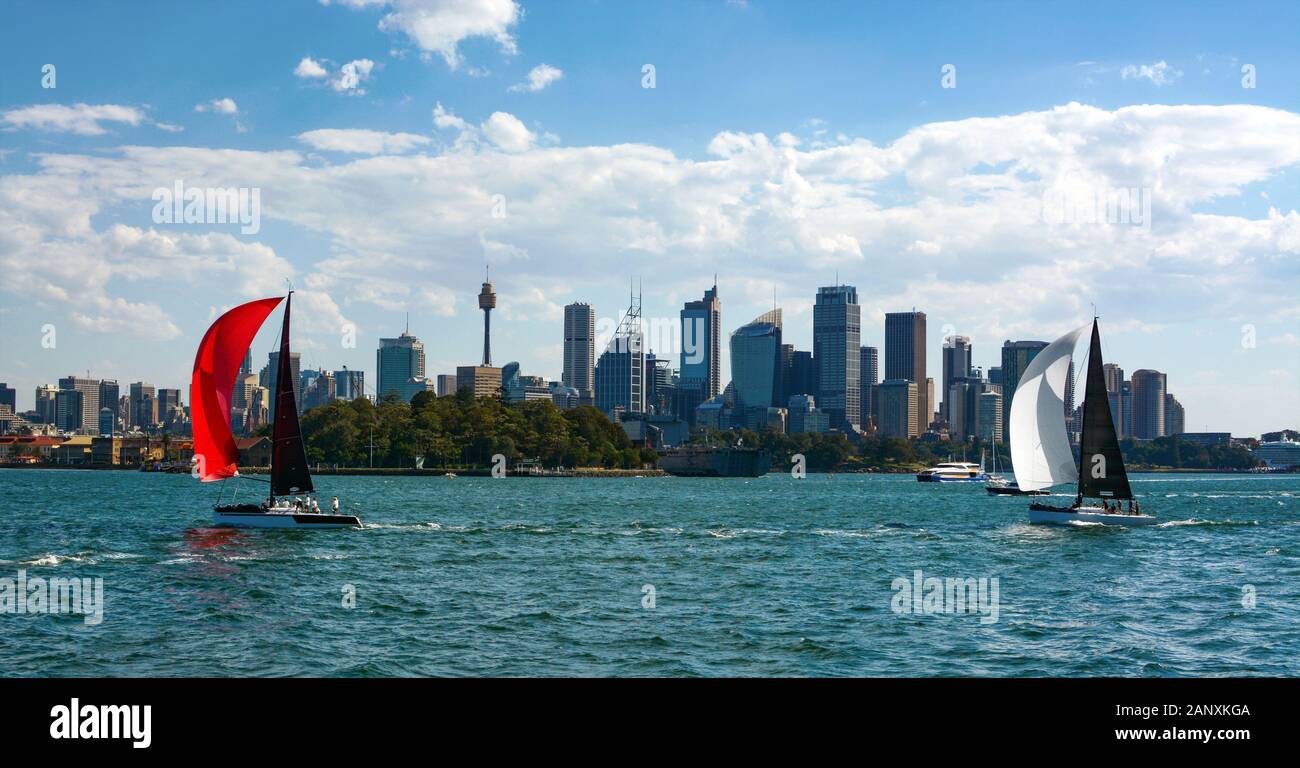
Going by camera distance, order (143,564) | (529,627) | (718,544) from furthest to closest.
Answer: (718,544)
(143,564)
(529,627)

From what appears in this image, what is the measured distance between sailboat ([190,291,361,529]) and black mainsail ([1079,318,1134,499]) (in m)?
39.8

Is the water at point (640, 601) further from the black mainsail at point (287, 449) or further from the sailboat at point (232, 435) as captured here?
the black mainsail at point (287, 449)

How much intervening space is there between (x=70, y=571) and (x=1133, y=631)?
1306 inches

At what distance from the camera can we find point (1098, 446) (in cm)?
6512

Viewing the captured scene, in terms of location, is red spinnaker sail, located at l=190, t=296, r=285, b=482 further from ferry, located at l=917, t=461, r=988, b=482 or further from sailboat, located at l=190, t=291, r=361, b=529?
ferry, located at l=917, t=461, r=988, b=482

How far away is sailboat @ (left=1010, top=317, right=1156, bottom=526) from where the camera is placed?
2559 inches

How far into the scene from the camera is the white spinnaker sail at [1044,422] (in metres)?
71.6

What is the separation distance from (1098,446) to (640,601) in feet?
135

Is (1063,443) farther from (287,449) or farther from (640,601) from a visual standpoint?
(640,601)

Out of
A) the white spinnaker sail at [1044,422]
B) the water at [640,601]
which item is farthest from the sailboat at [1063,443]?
the water at [640,601]

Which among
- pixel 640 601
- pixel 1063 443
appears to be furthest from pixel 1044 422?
pixel 640 601

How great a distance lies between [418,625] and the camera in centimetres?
2825
